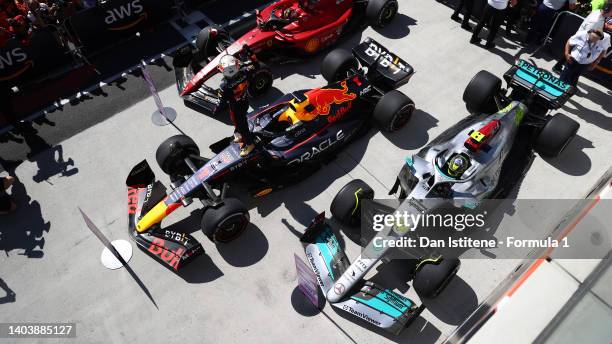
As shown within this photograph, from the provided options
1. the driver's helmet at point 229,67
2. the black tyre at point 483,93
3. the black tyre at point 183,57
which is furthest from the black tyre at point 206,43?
the black tyre at point 483,93

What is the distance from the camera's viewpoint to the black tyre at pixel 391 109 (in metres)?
8.34

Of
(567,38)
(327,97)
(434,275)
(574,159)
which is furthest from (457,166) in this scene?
(567,38)

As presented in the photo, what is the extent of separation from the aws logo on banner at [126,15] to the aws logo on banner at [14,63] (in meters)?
1.79

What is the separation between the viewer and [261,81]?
373 inches

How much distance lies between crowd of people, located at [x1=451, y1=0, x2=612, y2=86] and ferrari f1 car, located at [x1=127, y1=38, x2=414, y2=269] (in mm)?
2690

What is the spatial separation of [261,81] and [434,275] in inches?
201

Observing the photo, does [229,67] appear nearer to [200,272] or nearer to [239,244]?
[239,244]

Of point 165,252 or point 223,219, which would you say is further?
point 165,252

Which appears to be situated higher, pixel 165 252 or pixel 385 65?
pixel 385 65

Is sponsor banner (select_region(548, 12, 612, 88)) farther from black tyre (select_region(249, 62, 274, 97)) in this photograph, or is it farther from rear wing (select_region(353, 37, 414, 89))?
black tyre (select_region(249, 62, 274, 97))

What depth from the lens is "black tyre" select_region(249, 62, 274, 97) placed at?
367 inches

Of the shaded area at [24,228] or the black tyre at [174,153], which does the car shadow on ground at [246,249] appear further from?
the shaded area at [24,228]

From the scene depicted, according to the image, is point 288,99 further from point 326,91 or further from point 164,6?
point 164,6

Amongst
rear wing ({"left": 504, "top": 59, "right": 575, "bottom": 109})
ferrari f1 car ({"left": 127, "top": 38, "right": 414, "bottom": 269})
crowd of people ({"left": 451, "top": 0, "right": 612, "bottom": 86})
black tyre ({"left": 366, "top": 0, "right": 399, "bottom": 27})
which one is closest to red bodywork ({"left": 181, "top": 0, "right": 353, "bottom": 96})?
black tyre ({"left": 366, "top": 0, "right": 399, "bottom": 27})
